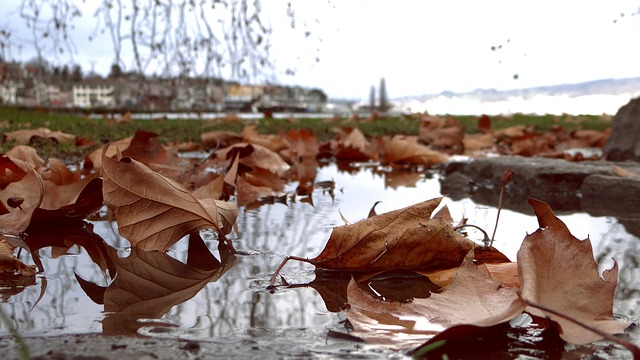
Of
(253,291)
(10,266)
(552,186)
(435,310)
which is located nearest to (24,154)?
(10,266)

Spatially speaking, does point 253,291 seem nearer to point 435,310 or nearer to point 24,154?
point 435,310

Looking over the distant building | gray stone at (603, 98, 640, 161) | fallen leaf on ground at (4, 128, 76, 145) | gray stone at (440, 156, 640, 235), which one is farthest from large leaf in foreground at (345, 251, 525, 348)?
the distant building

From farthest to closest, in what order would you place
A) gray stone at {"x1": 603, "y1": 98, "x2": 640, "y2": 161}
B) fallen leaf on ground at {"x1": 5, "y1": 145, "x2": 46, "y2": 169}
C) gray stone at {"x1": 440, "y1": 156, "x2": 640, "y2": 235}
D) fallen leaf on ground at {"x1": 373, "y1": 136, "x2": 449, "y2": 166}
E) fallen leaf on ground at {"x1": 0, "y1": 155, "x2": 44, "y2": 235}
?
gray stone at {"x1": 603, "y1": 98, "x2": 640, "y2": 161} < fallen leaf on ground at {"x1": 373, "y1": 136, "x2": 449, "y2": 166} < gray stone at {"x1": 440, "y1": 156, "x2": 640, "y2": 235} < fallen leaf on ground at {"x1": 5, "y1": 145, "x2": 46, "y2": 169} < fallen leaf on ground at {"x1": 0, "y1": 155, "x2": 44, "y2": 235}

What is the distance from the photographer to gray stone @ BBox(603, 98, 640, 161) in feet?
12.1

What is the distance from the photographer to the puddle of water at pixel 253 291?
78cm

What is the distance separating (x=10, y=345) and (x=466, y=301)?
1.73ft

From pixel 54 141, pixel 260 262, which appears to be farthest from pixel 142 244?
pixel 54 141

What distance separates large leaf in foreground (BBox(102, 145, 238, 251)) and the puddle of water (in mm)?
62

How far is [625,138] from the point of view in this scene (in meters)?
3.82

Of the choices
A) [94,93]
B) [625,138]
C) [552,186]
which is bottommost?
[552,186]

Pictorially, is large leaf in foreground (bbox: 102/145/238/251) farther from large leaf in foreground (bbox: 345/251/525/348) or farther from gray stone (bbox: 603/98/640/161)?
gray stone (bbox: 603/98/640/161)

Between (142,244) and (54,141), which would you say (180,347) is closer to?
(142,244)

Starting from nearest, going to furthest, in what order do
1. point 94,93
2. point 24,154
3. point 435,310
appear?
point 435,310 → point 24,154 → point 94,93

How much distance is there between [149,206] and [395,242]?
41cm
